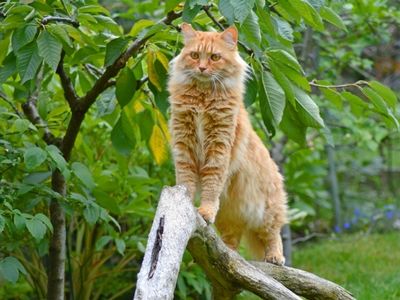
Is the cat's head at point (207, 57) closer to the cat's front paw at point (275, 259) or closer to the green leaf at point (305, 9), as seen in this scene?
the green leaf at point (305, 9)

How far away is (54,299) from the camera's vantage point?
14.7ft

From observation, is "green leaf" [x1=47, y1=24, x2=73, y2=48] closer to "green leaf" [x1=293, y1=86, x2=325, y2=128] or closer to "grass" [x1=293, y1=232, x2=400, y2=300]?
"green leaf" [x1=293, y1=86, x2=325, y2=128]

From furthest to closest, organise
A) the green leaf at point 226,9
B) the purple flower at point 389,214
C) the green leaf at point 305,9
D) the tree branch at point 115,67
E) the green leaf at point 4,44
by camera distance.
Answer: the purple flower at point 389,214
the green leaf at point 4,44
the tree branch at point 115,67
the green leaf at point 305,9
the green leaf at point 226,9

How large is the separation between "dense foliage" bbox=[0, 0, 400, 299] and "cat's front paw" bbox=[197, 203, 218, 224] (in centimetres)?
54

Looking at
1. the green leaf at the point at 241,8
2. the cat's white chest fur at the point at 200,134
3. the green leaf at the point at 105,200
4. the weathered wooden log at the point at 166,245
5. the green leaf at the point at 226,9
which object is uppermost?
the green leaf at the point at 241,8

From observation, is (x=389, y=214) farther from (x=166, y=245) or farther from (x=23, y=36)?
(x=166, y=245)

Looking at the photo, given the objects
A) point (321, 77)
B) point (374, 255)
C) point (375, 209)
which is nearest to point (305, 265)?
point (374, 255)

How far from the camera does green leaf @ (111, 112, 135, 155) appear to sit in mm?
4383

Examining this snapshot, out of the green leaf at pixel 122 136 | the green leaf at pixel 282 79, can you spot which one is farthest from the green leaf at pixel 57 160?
the green leaf at pixel 282 79

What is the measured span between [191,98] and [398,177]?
8174mm

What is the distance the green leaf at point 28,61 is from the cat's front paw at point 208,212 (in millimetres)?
1050

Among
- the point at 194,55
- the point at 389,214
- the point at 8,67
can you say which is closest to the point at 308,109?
the point at 194,55

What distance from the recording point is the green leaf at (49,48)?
344 cm

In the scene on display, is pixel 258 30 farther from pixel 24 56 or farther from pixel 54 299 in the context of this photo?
pixel 54 299
